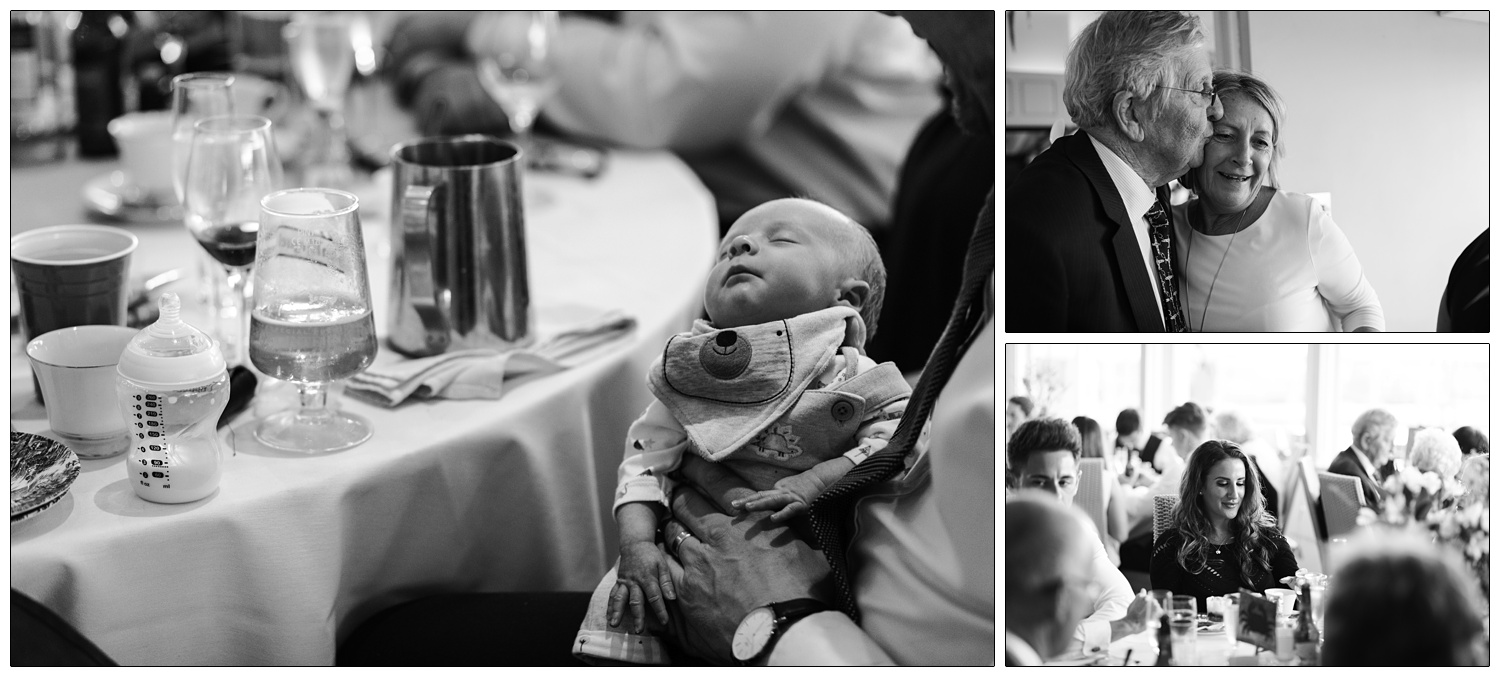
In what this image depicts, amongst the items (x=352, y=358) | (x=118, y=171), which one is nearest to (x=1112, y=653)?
(x=352, y=358)

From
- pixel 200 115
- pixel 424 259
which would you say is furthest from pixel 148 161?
pixel 424 259

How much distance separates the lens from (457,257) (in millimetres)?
1188

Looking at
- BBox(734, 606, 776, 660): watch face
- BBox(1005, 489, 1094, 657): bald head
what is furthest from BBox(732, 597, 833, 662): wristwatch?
BBox(1005, 489, 1094, 657): bald head

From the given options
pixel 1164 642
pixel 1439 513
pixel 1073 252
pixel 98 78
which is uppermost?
pixel 98 78

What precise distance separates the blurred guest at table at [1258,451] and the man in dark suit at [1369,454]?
45 mm

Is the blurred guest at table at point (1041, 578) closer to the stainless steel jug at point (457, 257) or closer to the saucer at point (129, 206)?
the stainless steel jug at point (457, 257)

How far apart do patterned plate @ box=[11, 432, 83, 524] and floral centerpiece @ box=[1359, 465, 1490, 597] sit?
3.25ft

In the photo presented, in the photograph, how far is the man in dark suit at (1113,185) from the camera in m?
Answer: 0.95

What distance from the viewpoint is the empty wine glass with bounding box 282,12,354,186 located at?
65.7 inches

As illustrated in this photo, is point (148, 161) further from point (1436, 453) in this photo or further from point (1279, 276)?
point (1436, 453)

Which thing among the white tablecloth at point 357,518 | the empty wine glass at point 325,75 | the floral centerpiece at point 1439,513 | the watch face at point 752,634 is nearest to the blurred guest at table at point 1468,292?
the floral centerpiece at point 1439,513

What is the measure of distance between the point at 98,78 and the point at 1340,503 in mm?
1568

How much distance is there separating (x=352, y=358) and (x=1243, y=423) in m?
0.72

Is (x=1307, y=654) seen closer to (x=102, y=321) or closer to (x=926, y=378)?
(x=926, y=378)
